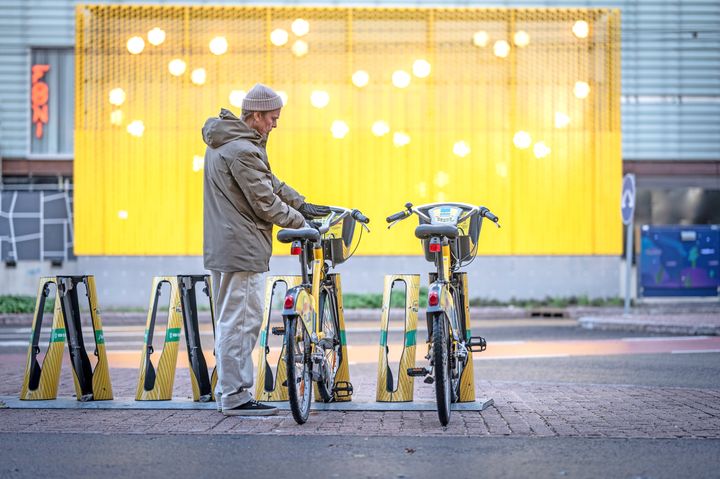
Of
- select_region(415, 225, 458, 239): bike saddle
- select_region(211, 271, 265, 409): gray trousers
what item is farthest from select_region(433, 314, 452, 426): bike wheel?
select_region(211, 271, 265, 409): gray trousers

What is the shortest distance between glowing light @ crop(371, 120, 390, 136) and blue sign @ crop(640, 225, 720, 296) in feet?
17.9

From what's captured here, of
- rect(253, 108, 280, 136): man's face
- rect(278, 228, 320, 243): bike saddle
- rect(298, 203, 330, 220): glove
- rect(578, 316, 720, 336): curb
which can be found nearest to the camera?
rect(278, 228, 320, 243): bike saddle

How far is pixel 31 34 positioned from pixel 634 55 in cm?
1372

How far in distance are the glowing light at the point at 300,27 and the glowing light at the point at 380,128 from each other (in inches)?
89.6

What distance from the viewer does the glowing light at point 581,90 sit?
22.4m

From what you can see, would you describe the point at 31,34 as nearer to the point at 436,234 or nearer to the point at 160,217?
the point at 160,217

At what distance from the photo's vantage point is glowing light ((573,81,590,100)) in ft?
73.6

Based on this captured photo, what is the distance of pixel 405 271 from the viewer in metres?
22.0

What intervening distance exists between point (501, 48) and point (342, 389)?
52.2 feet

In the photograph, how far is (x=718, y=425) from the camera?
6.59m

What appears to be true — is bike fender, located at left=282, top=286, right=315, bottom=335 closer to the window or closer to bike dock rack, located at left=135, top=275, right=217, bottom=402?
bike dock rack, located at left=135, top=275, right=217, bottom=402

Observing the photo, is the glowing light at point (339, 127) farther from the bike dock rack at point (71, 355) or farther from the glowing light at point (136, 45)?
the bike dock rack at point (71, 355)

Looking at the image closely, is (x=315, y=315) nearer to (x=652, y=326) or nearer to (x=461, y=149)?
(x=652, y=326)

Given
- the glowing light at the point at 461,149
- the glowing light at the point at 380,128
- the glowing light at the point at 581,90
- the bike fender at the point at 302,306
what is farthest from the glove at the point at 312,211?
the glowing light at the point at 581,90
